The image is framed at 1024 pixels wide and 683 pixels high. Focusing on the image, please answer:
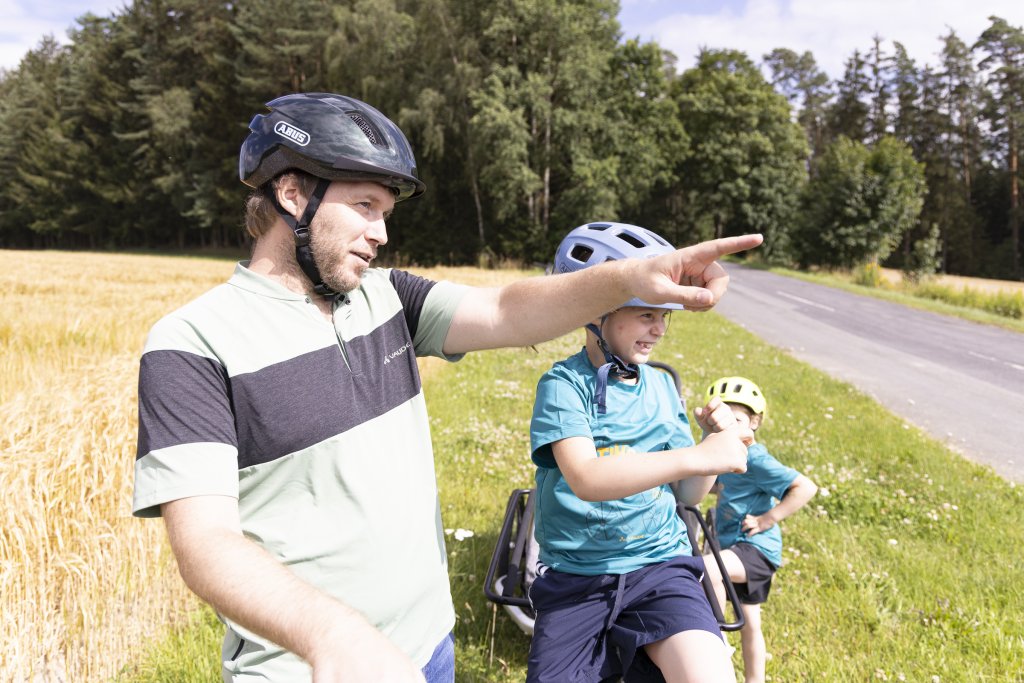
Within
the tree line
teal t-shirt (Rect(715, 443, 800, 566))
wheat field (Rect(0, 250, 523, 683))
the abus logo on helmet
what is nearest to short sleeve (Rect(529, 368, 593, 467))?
the abus logo on helmet

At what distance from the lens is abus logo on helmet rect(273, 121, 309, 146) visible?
6.20 feet

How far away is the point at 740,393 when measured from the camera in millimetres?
3709

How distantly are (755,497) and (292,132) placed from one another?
3148mm

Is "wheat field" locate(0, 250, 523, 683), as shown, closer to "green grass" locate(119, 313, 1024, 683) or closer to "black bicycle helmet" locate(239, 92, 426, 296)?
"green grass" locate(119, 313, 1024, 683)

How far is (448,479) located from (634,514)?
3.36 metres

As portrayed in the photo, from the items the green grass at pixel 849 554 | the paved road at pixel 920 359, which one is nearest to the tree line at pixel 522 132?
the paved road at pixel 920 359

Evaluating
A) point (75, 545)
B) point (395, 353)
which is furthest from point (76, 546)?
point (395, 353)

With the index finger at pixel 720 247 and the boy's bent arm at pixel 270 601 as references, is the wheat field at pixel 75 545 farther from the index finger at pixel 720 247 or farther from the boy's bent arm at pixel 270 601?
the index finger at pixel 720 247

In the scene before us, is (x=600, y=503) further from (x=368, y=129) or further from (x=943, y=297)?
(x=943, y=297)

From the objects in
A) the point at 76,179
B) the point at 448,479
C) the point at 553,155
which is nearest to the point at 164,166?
the point at 76,179

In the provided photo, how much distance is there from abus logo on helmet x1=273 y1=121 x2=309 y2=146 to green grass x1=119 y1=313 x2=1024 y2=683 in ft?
8.67

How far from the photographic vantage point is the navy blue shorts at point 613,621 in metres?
2.29

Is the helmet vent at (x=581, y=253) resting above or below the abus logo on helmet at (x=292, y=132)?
below

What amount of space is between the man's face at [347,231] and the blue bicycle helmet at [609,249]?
1.06 meters
